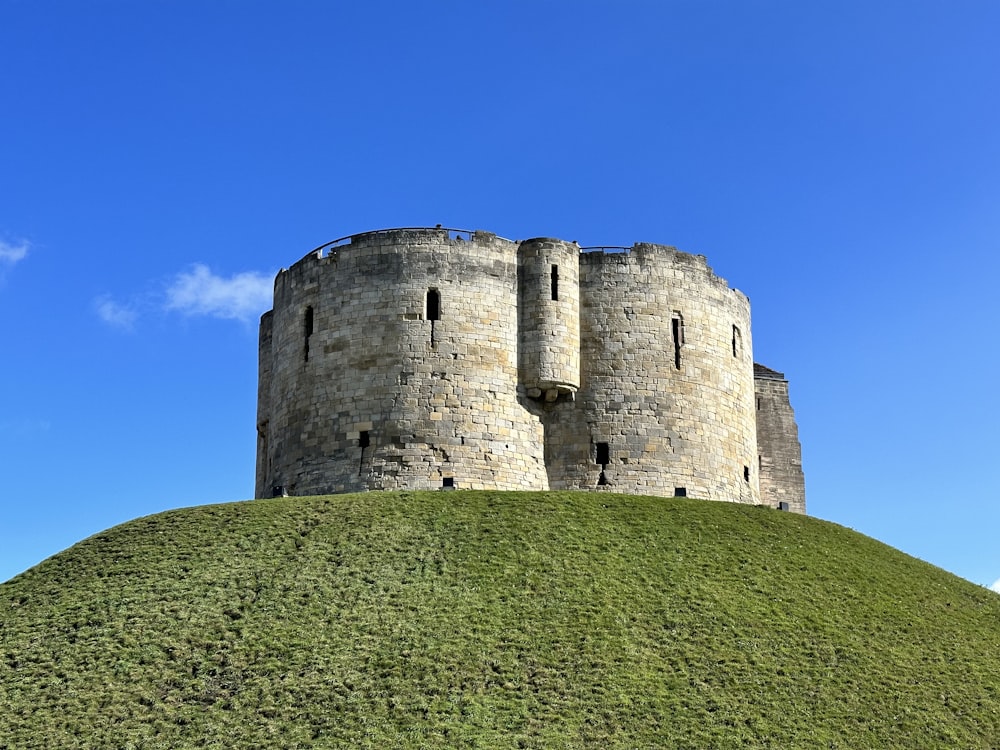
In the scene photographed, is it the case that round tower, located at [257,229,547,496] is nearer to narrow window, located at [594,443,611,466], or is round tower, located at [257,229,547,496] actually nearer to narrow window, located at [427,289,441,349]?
narrow window, located at [427,289,441,349]

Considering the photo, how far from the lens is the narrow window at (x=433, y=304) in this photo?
42438 mm

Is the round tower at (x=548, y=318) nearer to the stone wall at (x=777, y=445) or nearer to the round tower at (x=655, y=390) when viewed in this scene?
the round tower at (x=655, y=390)

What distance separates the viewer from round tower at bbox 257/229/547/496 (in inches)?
1628

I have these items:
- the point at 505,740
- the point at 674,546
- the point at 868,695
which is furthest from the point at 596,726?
the point at 674,546

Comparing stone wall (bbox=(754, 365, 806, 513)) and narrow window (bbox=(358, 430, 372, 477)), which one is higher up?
stone wall (bbox=(754, 365, 806, 513))

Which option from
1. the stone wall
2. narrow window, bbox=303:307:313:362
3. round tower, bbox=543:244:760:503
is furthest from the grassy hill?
the stone wall

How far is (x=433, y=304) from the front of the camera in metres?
42.6

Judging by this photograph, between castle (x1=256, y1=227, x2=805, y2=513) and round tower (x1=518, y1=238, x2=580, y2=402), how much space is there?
4 cm

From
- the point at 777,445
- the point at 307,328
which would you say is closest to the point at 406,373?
the point at 307,328

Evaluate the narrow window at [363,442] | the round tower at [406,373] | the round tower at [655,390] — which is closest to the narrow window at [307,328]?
the round tower at [406,373]

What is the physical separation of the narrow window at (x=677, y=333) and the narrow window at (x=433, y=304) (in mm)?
7337

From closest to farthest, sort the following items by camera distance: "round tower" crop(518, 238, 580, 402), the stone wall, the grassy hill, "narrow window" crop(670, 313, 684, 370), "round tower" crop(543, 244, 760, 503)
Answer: the grassy hill
"round tower" crop(543, 244, 760, 503)
"round tower" crop(518, 238, 580, 402)
"narrow window" crop(670, 313, 684, 370)
the stone wall

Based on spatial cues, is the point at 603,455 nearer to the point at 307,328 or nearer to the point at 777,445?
the point at 307,328

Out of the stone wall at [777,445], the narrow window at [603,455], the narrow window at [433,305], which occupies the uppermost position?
the narrow window at [433,305]
